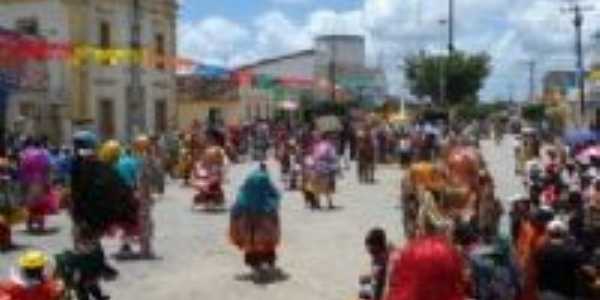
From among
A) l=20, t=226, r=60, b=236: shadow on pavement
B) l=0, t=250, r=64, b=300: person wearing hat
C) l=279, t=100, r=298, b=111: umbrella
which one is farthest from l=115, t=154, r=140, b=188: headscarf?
l=279, t=100, r=298, b=111: umbrella

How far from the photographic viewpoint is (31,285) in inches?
512

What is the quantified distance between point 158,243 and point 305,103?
62.1 m

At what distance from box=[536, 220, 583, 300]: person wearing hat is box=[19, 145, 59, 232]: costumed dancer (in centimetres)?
Result: 1338

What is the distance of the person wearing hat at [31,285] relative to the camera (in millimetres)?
12961

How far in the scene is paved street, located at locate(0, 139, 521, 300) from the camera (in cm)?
1809

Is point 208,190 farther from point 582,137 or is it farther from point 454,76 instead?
point 454,76

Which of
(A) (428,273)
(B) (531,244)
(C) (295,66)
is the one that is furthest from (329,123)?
(A) (428,273)

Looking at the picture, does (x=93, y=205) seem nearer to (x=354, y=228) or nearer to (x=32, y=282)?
(x=32, y=282)

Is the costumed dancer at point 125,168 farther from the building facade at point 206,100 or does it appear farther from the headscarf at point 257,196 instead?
the building facade at point 206,100

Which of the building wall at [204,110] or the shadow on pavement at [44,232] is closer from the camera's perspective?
the shadow on pavement at [44,232]

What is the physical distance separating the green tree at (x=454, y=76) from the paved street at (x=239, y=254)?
64939 mm

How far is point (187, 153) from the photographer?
40344 mm

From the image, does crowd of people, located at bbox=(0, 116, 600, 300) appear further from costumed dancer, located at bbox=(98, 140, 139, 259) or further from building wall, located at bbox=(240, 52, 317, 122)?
building wall, located at bbox=(240, 52, 317, 122)

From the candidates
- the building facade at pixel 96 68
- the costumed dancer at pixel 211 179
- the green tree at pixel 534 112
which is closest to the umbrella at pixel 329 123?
the building facade at pixel 96 68
